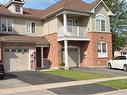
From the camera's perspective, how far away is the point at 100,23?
110 ft

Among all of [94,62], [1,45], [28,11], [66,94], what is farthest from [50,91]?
[28,11]

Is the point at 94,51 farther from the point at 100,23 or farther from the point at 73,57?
the point at 100,23

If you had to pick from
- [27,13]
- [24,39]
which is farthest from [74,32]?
[27,13]

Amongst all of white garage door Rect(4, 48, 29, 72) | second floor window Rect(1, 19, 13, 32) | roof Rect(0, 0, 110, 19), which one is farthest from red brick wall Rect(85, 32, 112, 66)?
second floor window Rect(1, 19, 13, 32)

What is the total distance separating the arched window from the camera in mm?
32625

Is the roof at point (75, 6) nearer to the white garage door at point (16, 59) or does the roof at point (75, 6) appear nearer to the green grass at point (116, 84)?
the white garage door at point (16, 59)

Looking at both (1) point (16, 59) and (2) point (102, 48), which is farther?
(2) point (102, 48)

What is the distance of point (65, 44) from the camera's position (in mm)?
30203

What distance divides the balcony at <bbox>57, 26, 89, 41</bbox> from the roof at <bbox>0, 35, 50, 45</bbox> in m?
2.38

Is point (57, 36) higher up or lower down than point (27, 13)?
lower down

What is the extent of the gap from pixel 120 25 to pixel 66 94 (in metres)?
31.2

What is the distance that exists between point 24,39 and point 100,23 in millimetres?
9167

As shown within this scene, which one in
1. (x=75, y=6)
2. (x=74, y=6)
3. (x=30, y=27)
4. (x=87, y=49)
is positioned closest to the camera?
(x=87, y=49)

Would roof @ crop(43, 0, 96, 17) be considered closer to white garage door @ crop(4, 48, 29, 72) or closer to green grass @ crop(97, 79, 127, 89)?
white garage door @ crop(4, 48, 29, 72)
